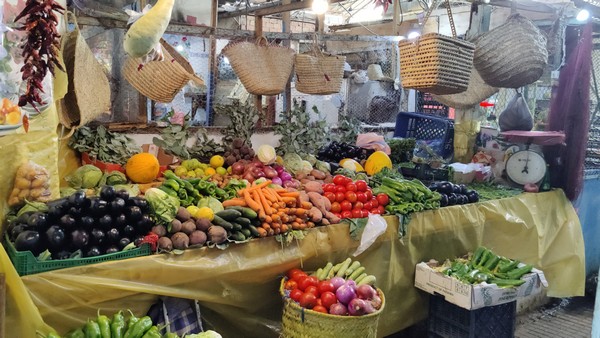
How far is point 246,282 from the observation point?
3496 mm

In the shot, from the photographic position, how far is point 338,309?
3217 mm

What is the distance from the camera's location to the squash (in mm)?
5531

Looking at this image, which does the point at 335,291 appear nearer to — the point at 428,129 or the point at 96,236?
the point at 96,236

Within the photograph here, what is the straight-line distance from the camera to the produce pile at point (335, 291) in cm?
326

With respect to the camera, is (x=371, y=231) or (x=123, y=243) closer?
(x=123, y=243)

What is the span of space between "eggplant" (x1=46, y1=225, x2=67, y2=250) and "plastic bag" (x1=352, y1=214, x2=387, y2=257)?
2198mm

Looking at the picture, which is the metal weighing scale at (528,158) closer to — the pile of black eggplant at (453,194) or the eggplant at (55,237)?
the pile of black eggplant at (453,194)

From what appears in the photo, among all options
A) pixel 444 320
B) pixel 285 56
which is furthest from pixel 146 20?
pixel 444 320

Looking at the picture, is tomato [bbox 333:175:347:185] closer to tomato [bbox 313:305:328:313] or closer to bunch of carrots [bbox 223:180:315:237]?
bunch of carrots [bbox 223:180:315:237]

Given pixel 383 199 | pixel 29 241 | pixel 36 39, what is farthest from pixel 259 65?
pixel 36 39

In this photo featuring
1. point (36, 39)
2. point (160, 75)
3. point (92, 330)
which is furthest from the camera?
point (160, 75)

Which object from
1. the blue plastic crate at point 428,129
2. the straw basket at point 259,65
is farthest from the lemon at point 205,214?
the blue plastic crate at point 428,129

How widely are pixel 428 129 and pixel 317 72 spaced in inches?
98.4

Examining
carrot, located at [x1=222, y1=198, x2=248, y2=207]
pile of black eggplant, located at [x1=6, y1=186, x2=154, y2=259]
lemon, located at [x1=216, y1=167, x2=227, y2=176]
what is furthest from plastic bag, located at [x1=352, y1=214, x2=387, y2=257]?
pile of black eggplant, located at [x1=6, y1=186, x2=154, y2=259]
